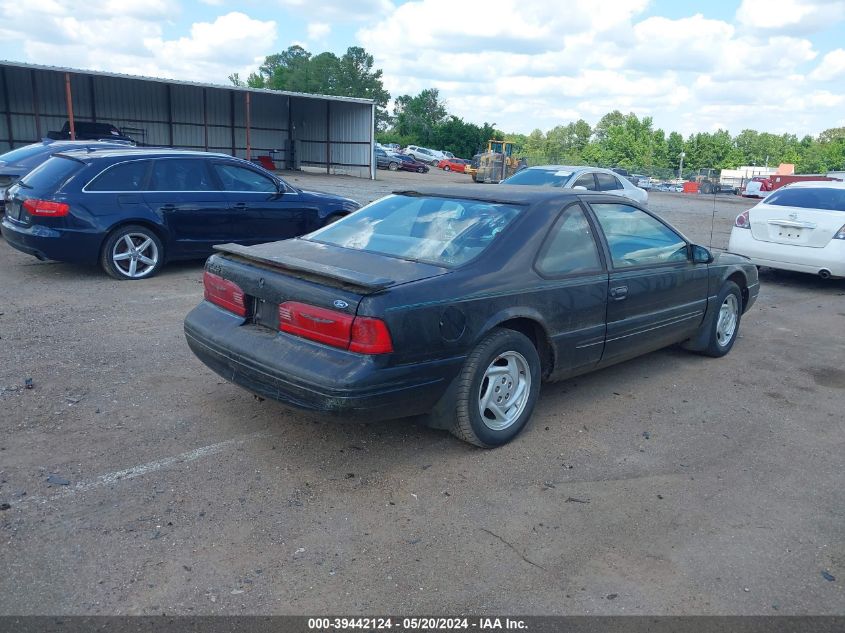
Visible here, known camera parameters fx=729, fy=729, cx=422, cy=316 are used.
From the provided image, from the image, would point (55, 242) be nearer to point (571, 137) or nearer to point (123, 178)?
point (123, 178)

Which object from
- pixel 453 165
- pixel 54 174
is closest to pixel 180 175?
pixel 54 174

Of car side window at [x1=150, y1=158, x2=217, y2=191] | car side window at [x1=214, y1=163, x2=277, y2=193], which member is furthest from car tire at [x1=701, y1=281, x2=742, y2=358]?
car side window at [x1=150, y1=158, x2=217, y2=191]

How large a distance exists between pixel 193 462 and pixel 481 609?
1.90 metres

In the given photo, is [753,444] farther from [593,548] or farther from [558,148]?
[558,148]

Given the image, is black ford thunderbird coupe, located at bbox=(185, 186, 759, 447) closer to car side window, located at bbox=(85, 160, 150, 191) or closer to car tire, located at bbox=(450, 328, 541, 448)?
car tire, located at bbox=(450, 328, 541, 448)

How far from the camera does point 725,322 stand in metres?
6.51

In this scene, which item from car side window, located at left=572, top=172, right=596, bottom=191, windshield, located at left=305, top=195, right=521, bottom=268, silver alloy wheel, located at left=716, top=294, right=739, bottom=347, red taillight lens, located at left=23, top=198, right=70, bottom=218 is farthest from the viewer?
car side window, located at left=572, top=172, right=596, bottom=191

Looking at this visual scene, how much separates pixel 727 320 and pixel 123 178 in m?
6.68

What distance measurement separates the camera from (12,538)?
10.6ft

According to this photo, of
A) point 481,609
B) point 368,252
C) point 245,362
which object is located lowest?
point 481,609

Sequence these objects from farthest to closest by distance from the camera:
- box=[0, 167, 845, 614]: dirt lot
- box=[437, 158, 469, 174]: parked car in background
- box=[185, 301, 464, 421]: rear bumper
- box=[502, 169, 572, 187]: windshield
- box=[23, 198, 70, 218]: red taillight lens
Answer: box=[437, 158, 469, 174]: parked car in background < box=[502, 169, 572, 187]: windshield < box=[23, 198, 70, 218]: red taillight lens < box=[185, 301, 464, 421]: rear bumper < box=[0, 167, 845, 614]: dirt lot

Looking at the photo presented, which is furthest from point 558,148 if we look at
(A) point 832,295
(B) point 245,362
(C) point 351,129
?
(B) point 245,362

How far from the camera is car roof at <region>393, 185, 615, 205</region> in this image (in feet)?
15.8

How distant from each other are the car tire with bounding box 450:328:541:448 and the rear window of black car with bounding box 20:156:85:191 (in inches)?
240
